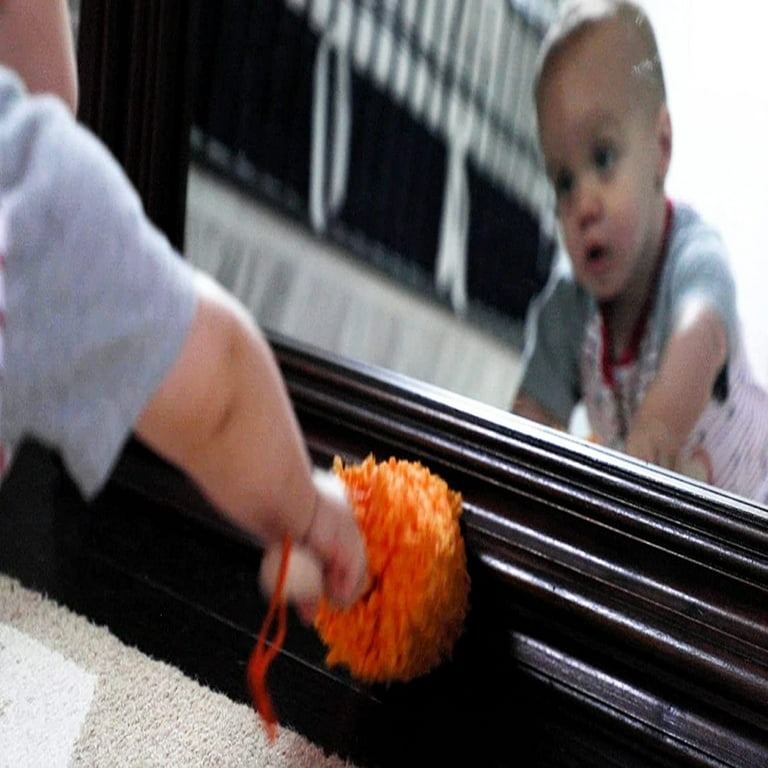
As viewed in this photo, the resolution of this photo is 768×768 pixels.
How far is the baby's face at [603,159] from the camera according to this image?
0.60m

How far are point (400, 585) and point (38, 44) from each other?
1.40 ft

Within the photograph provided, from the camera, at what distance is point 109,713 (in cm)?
63

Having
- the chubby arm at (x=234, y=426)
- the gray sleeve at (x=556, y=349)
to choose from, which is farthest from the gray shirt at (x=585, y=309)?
the chubby arm at (x=234, y=426)

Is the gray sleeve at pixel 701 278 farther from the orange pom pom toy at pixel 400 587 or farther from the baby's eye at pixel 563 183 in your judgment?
the orange pom pom toy at pixel 400 587

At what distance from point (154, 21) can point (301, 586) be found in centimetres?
67

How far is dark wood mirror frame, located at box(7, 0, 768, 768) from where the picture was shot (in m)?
0.56

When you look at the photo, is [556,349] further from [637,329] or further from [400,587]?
[400,587]

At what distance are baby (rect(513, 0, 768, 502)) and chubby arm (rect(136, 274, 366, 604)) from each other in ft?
0.94

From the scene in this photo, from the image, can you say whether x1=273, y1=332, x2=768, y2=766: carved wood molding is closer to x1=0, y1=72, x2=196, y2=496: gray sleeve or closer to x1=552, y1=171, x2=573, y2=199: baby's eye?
x1=552, y1=171, x2=573, y2=199: baby's eye

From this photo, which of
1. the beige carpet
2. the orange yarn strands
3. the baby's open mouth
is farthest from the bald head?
the beige carpet

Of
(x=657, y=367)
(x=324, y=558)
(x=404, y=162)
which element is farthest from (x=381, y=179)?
(x=324, y=558)

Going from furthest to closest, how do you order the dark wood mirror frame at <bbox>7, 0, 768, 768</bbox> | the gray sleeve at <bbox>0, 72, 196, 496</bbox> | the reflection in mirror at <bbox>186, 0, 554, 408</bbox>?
1. the reflection in mirror at <bbox>186, 0, 554, 408</bbox>
2. the dark wood mirror frame at <bbox>7, 0, 768, 768</bbox>
3. the gray sleeve at <bbox>0, 72, 196, 496</bbox>

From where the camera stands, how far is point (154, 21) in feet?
2.87

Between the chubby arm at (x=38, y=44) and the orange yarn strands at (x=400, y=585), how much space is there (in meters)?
0.34
